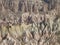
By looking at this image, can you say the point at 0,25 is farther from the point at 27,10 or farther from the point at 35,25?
the point at 27,10

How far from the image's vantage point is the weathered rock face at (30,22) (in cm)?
2830

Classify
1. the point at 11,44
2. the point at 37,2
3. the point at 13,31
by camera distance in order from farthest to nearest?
the point at 37,2, the point at 13,31, the point at 11,44

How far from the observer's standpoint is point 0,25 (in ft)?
99.0

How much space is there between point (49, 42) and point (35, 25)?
13.4ft

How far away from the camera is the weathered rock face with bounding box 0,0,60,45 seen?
92.8ft

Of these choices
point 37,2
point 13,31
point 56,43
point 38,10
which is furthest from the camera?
point 37,2

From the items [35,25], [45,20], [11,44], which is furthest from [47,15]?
[11,44]

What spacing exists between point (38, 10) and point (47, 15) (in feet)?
10.6

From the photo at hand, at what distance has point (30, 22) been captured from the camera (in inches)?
1307

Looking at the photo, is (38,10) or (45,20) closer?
(45,20)

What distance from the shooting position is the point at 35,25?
104 ft

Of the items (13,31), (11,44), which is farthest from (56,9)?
(11,44)

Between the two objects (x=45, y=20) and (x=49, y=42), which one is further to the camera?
(x=45, y=20)

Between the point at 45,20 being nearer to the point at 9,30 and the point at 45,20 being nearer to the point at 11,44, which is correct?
the point at 9,30
